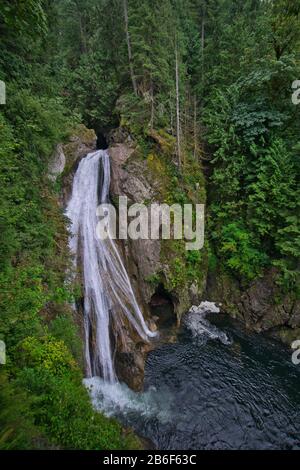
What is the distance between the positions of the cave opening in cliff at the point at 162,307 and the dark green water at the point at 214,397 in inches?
40.6

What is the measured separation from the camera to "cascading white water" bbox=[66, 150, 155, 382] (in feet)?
30.8

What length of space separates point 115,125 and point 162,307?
500 inches

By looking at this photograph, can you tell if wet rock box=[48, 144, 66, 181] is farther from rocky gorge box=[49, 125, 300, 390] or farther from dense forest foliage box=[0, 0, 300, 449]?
dense forest foliage box=[0, 0, 300, 449]

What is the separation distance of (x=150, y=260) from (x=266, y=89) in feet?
36.8

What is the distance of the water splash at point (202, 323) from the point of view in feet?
37.7

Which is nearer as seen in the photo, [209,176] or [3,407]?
[3,407]

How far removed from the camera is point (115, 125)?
17.8 metres

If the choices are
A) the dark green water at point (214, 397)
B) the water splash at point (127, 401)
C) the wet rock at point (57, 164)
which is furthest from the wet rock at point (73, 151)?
the dark green water at point (214, 397)

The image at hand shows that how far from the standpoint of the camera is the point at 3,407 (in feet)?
13.5

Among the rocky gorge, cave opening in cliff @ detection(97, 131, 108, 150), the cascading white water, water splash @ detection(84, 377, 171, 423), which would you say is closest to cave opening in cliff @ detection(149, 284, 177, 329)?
the rocky gorge

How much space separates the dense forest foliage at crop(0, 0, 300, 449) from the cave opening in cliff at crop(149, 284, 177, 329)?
3353 mm

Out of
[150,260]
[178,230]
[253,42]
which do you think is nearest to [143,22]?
[253,42]

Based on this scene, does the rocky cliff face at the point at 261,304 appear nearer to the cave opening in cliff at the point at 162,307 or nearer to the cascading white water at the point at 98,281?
the cave opening in cliff at the point at 162,307
